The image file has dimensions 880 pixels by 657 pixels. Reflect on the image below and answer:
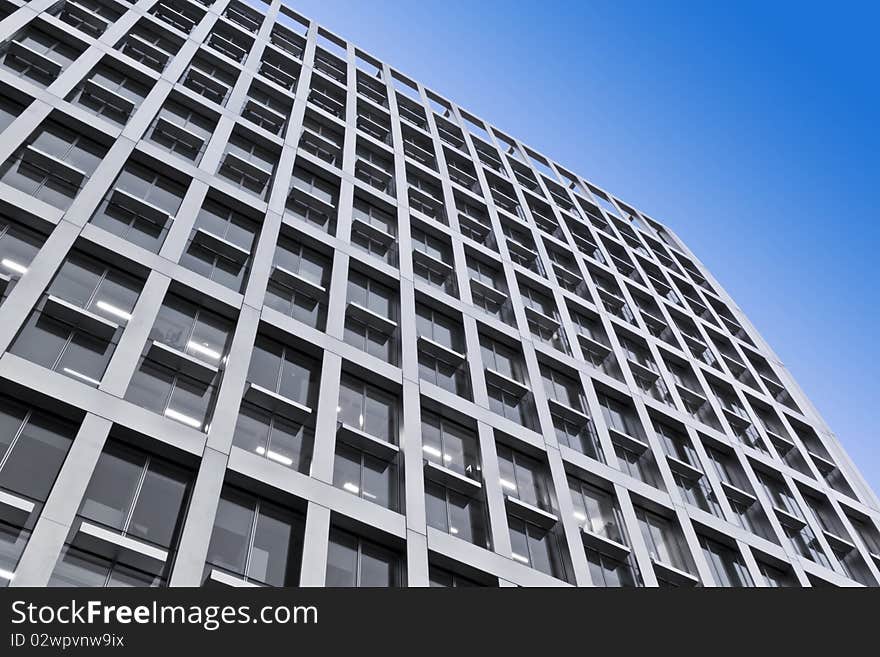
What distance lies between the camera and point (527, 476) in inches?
975

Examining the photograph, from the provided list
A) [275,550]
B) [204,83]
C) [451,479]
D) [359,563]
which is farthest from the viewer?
[204,83]

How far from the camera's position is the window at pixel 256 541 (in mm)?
16500

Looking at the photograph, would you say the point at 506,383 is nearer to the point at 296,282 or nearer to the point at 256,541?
the point at 296,282

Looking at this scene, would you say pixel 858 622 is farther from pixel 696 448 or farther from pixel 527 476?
pixel 696 448

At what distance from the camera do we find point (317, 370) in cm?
2272

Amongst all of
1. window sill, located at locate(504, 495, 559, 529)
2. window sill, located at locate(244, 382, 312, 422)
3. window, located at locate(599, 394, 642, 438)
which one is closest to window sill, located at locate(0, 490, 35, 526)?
window sill, located at locate(244, 382, 312, 422)

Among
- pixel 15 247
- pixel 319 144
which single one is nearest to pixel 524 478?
pixel 15 247

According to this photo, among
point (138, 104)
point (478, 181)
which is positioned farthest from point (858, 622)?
point (478, 181)

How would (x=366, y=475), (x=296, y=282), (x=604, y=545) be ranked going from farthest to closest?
(x=296, y=282), (x=604, y=545), (x=366, y=475)

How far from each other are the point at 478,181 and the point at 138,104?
20284 mm

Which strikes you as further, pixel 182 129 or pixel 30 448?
pixel 182 129

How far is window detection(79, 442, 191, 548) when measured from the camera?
15.8 m

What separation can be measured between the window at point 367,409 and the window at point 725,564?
501 inches

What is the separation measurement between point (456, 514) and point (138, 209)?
528 inches
